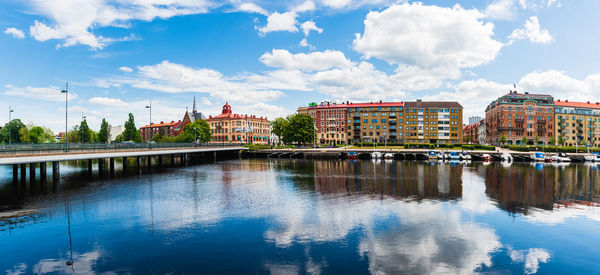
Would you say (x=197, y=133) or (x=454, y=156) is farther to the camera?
(x=197, y=133)

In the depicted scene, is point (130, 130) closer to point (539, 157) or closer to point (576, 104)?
point (539, 157)

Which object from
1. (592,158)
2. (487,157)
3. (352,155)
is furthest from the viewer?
(352,155)

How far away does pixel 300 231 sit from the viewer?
82.3ft

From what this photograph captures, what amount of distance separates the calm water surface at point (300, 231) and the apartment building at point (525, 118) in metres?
123

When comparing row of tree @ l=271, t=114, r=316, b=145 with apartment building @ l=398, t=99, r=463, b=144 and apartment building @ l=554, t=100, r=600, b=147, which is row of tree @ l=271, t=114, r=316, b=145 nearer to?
apartment building @ l=398, t=99, r=463, b=144

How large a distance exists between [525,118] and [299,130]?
107 metres

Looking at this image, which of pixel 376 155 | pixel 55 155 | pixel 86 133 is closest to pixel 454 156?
pixel 376 155

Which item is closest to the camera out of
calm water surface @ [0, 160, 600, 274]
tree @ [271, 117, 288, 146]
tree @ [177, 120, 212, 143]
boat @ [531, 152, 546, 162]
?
calm water surface @ [0, 160, 600, 274]

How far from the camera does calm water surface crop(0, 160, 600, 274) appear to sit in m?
19.2

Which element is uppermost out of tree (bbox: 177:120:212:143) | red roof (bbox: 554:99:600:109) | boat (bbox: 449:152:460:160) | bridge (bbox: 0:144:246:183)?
red roof (bbox: 554:99:600:109)

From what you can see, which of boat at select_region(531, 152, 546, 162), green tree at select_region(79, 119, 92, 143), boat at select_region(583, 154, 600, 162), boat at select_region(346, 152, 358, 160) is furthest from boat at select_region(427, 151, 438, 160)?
green tree at select_region(79, 119, 92, 143)

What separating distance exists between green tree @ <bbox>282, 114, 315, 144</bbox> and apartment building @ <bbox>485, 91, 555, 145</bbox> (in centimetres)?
9028

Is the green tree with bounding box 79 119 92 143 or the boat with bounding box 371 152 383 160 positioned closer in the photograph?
the boat with bounding box 371 152 383 160

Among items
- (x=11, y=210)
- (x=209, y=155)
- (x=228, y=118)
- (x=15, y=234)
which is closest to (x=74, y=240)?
(x=15, y=234)
